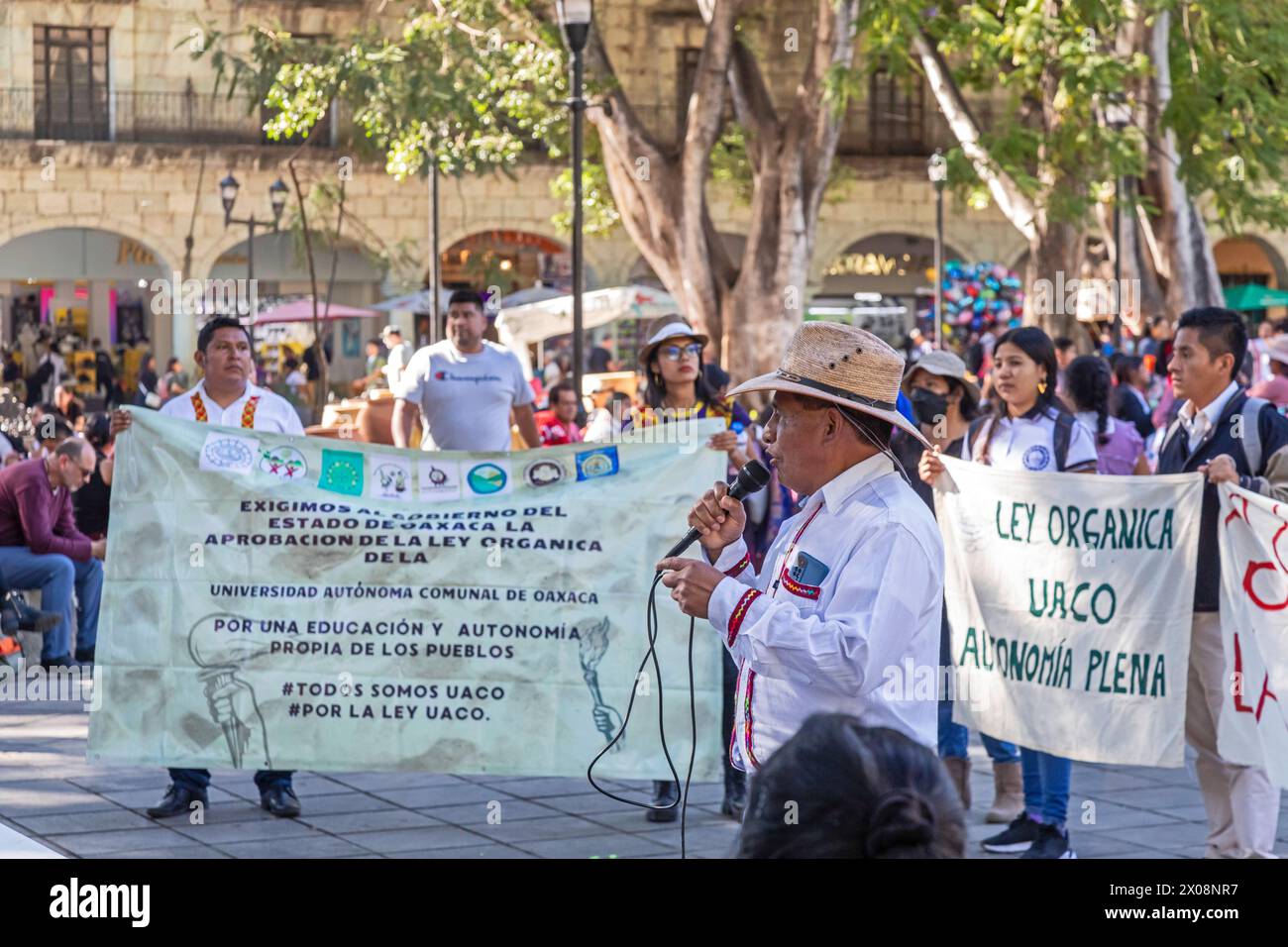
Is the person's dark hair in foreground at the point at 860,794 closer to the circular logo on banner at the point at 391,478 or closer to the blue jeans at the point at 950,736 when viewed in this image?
the circular logo on banner at the point at 391,478

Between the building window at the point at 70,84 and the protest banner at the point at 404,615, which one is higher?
the building window at the point at 70,84

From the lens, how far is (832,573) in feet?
12.8

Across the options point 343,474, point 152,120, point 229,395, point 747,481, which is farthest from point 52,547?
point 152,120

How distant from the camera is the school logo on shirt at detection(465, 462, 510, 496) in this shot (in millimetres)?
7402

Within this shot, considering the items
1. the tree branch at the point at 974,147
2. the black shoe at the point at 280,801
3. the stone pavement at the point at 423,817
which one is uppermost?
the tree branch at the point at 974,147

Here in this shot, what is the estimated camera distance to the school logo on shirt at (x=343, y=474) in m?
7.43

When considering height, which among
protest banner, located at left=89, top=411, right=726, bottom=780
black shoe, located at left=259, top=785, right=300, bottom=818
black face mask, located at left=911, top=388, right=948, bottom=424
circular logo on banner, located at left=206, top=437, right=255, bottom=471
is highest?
black face mask, located at left=911, top=388, right=948, bottom=424

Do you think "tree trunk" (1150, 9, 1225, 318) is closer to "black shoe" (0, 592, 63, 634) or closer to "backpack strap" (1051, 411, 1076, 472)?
"black shoe" (0, 592, 63, 634)

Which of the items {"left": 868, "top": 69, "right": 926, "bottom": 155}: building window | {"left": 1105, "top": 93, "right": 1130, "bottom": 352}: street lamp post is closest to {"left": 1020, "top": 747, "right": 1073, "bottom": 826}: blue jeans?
{"left": 1105, "top": 93, "right": 1130, "bottom": 352}: street lamp post

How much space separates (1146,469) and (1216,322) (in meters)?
1.90

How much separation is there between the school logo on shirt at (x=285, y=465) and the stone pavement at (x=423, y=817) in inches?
51.2

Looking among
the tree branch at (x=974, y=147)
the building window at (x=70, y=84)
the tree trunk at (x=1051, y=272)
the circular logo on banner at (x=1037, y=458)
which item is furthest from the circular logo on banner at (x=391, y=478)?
the building window at (x=70, y=84)

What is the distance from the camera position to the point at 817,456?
402cm
